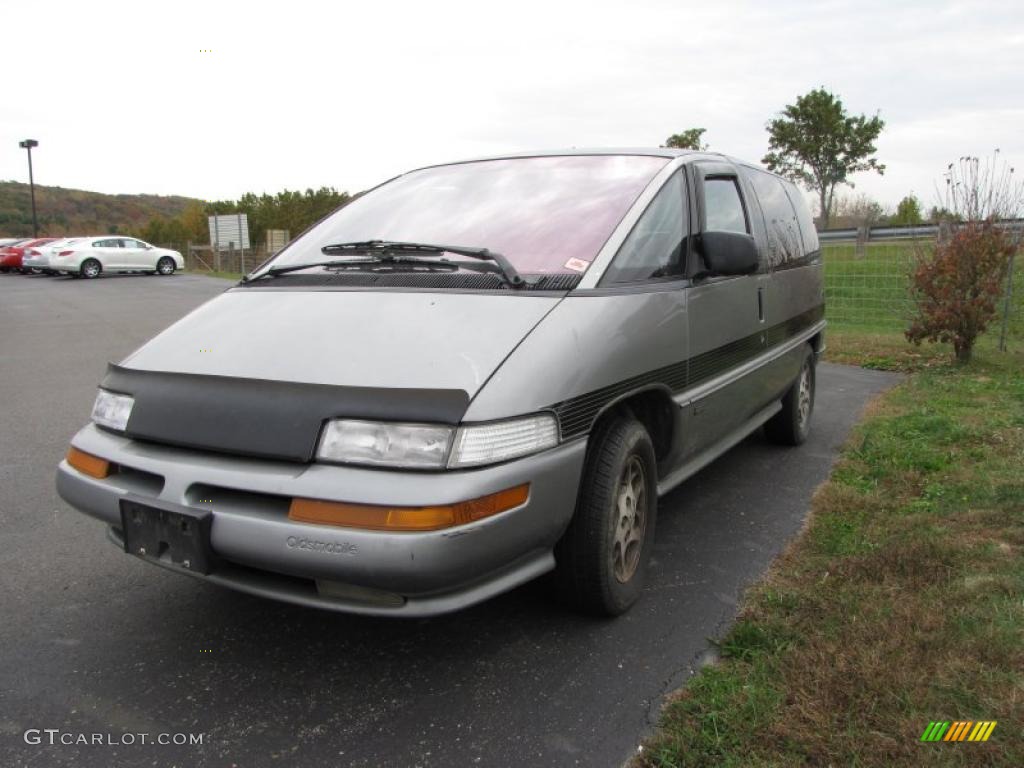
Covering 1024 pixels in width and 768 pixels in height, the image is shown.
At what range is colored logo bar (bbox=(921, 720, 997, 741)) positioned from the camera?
2215 millimetres

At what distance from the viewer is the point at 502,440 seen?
2.38 metres

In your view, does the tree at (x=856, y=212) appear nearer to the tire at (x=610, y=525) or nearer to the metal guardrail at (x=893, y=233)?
the metal guardrail at (x=893, y=233)

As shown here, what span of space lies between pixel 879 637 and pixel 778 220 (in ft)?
10.1

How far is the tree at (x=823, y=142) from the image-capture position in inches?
1421

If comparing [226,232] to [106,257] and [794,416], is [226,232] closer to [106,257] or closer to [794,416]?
[106,257]

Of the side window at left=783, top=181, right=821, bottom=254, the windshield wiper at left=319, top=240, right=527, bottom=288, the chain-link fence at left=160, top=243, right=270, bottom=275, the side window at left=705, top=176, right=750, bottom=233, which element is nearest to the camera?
the windshield wiper at left=319, top=240, right=527, bottom=288

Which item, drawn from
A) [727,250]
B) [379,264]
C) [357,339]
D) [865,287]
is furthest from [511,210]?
[865,287]

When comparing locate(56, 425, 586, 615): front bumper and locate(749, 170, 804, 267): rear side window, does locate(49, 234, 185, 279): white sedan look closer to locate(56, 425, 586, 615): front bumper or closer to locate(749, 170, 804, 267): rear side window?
locate(749, 170, 804, 267): rear side window

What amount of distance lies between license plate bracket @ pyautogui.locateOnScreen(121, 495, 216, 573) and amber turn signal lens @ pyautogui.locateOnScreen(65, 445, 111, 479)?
9.5 inches

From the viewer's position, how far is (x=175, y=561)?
2.45 metres

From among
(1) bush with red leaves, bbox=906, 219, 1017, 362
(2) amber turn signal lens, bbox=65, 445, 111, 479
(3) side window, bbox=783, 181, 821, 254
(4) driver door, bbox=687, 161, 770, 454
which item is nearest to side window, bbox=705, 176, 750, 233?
(4) driver door, bbox=687, 161, 770, 454

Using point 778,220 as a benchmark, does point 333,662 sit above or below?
below

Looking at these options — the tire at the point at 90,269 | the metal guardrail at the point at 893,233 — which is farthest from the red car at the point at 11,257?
the metal guardrail at the point at 893,233

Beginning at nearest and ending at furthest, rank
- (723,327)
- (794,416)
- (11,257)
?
(723,327) → (794,416) → (11,257)
